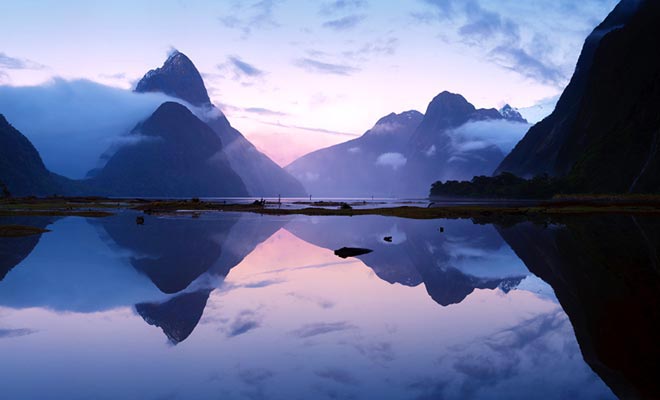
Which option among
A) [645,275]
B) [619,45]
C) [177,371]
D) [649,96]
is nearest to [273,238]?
[645,275]

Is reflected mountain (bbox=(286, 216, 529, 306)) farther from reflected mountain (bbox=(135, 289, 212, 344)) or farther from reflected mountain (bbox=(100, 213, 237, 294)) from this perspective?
reflected mountain (bbox=(100, 213, 237, 294))

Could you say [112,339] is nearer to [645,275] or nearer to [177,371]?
[177,371]

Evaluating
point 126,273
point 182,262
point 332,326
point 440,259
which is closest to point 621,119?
point 440,259

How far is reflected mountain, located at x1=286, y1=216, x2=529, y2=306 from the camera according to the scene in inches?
963

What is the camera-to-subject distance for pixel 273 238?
49.4 meters

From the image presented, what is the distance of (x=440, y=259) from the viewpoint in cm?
3400

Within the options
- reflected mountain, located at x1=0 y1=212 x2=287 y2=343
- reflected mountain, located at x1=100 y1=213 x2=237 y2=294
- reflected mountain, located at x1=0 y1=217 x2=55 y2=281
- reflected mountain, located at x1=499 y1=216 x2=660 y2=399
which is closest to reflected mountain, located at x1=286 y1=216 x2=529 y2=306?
reflected mountain, located at x1=499 y1=216 x2=660 y2=399

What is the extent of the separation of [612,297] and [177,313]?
1819 cm

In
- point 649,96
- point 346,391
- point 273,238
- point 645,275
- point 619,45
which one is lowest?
point 346,391

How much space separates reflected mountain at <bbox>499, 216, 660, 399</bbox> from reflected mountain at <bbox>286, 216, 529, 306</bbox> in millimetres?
2166

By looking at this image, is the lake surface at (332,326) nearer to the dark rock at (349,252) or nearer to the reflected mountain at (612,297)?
the reflected mountain at (612,297)

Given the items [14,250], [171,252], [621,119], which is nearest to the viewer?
[14,250]

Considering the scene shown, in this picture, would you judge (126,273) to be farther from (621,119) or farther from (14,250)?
(621,119)

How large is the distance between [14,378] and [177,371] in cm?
395
